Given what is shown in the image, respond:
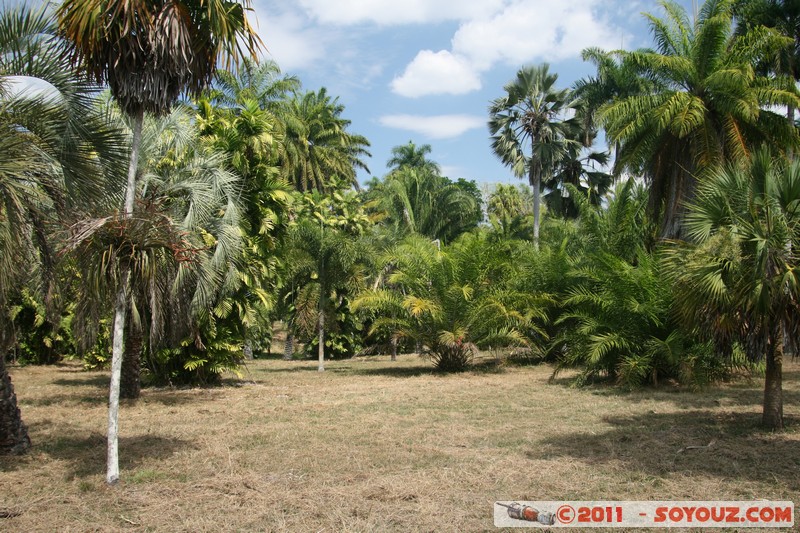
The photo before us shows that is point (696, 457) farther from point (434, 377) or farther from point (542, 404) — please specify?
point (434, 377)

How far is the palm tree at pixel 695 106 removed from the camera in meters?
14.4

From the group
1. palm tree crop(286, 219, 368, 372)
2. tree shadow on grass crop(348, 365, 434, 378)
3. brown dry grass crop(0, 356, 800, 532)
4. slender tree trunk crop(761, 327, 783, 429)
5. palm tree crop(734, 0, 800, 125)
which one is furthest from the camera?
palm tree crop(734, 0, 800, 125)

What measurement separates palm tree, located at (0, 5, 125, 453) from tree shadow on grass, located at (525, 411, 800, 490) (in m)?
5.75

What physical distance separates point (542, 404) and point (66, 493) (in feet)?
24.9

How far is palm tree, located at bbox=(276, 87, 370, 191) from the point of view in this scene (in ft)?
108

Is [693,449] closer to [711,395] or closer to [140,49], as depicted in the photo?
[711,395]

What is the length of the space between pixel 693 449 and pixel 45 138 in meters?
7.92

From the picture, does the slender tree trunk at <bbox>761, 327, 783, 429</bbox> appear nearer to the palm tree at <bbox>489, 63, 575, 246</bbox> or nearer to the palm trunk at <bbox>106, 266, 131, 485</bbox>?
the palm trunk at <bbox>106, 266, 131, 485</bbox>

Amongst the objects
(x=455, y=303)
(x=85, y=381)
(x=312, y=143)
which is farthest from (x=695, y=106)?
(x=312, y=143)

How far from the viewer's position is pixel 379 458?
22.9ft

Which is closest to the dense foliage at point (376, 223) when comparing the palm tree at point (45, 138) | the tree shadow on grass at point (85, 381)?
the palm tree at point (45, 138)

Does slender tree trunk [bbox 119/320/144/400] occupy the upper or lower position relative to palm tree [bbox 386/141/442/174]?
lower

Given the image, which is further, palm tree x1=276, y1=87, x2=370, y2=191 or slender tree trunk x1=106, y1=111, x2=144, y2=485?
palm tree x1=276, y1=87, x2=370, y2=191

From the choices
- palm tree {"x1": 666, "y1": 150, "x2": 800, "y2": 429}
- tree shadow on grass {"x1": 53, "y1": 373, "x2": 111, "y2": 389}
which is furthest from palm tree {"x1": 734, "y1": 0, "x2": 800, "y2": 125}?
tree shadow on grass {"x1": 53, "y1": 373, "x2": 111, "y2": 389}
